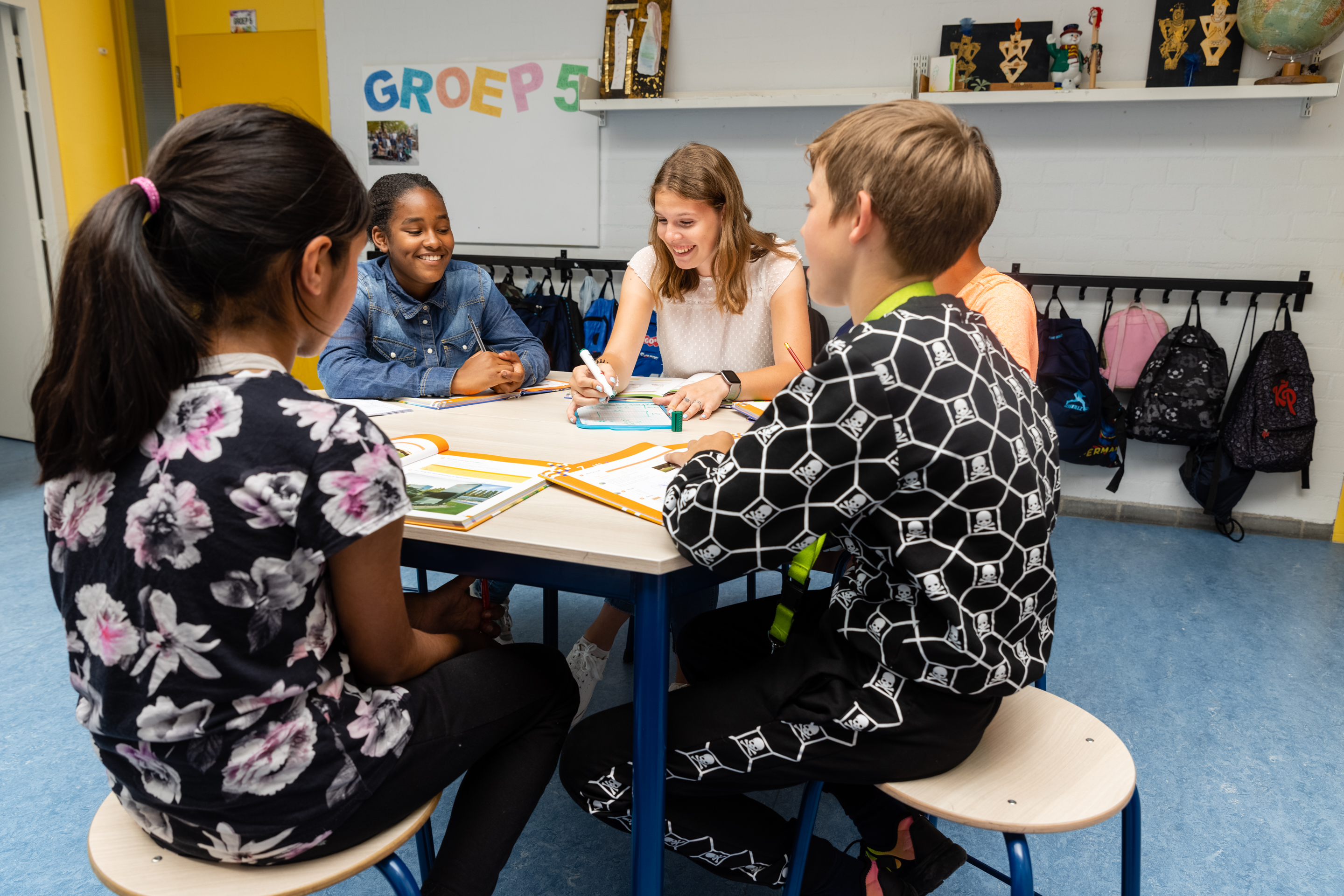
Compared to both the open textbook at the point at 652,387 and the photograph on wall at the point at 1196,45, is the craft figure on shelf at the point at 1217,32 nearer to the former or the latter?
the photograph on wall at the point at 1196,45

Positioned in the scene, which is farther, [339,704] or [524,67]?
[524,67]

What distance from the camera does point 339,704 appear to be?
82 cm

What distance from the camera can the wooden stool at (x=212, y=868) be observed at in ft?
2.49

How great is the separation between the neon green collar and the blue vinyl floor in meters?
0.98

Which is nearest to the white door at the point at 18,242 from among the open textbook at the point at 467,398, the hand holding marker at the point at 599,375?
the open textbook at the point at 467,398

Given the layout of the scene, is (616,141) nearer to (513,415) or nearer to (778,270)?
(778,270)

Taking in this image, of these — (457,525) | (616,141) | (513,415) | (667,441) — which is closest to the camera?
(457,525)

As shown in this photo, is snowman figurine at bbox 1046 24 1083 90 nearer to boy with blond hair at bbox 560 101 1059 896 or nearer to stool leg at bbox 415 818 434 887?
boy with blond hair at bbox 560 101 1059 896

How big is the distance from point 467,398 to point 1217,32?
9.17 feet

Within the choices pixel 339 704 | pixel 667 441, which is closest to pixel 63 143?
pixel 667 441

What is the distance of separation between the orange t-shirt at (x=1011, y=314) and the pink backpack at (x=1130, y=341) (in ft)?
5.85

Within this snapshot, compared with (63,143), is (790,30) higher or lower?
higher

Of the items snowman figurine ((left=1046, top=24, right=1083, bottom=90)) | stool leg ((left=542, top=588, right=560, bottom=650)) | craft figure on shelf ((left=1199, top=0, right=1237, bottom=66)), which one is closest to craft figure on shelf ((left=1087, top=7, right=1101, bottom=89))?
snowman figurine ((left=1046, top=24, right=1083, bottom=90))

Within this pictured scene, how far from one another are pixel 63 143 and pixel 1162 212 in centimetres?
450
